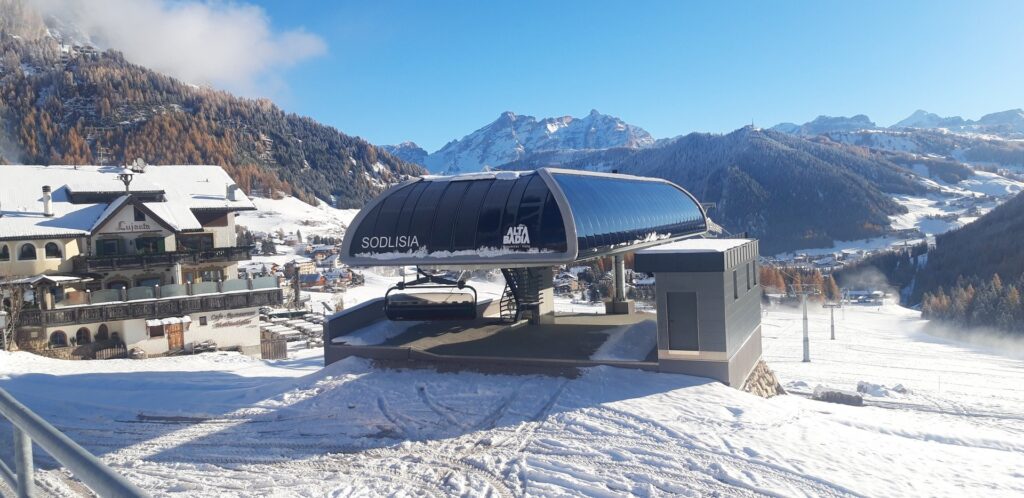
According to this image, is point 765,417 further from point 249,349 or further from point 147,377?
point 249,349

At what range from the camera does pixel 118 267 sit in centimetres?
2655

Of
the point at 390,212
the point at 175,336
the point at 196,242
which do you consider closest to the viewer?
the point at 390,212

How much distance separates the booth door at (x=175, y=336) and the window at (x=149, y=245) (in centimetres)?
344

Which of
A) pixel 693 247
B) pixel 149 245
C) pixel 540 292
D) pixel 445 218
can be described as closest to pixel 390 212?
pixel 445 218

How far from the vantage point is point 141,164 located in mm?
33031

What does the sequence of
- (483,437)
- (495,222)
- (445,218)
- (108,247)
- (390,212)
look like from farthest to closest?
1. (108,247)
2. (390,212)
3. (445,218)
4. (495,222)
5. (483,437)

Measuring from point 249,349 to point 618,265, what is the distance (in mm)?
15429

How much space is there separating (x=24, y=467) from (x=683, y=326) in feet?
42.0

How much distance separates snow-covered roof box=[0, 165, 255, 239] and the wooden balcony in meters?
3.08

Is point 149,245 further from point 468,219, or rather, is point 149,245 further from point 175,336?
point 468,219

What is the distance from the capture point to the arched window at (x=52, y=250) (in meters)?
25.5

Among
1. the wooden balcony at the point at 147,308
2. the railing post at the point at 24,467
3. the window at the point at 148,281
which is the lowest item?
the wooden balcony at the point at 147,308

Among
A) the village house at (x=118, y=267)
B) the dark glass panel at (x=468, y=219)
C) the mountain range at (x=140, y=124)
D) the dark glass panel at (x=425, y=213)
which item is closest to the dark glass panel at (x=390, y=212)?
the dark glass panel at (x=425, y=213)

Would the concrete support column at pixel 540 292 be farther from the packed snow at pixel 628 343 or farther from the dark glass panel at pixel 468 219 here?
the dark glass panel at pixel 468 219
